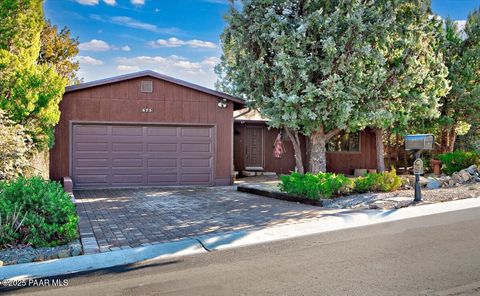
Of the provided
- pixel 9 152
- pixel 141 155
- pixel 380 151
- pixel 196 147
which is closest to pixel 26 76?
pixel 9 152

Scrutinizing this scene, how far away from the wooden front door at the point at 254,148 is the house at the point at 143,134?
12.2 ft

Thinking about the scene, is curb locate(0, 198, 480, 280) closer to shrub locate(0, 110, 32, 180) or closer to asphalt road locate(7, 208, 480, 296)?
asphalt road locate(7, 208, 480, 296)

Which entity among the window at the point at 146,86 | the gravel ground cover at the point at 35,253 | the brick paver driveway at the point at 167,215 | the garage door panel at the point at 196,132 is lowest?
the gravel ground cover at the point at 35,253

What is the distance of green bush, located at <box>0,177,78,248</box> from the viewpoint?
5.61 m

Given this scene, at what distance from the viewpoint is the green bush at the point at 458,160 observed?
14.2m

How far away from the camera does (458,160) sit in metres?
14.5

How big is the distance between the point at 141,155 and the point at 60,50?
43.4 ft

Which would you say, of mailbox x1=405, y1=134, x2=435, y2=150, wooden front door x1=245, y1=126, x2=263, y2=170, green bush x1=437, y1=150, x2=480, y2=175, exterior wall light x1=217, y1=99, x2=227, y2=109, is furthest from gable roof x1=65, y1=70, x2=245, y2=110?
green bush x1=437, y1=150, x2=480, y2=175

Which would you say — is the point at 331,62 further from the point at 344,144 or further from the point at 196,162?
the point at 344,144

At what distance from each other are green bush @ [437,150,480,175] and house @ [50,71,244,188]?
779 cm

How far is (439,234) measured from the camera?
6.24m

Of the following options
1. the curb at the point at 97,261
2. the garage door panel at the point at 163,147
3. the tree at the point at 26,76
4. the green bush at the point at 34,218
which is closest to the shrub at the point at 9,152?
the green bush at the point at 34,218

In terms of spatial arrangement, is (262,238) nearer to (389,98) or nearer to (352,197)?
(352,197)

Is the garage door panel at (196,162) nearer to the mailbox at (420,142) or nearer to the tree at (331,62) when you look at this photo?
the tree at (331,62)
